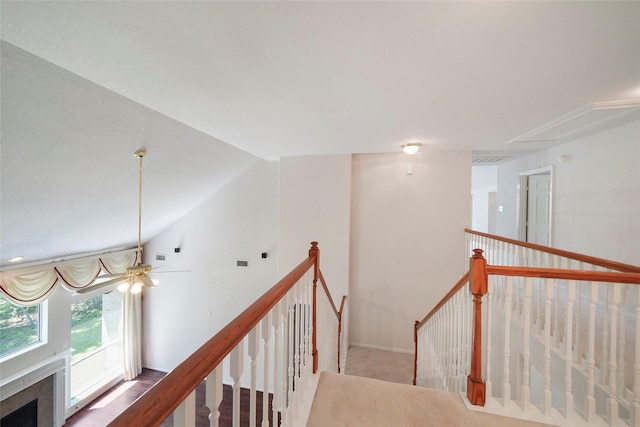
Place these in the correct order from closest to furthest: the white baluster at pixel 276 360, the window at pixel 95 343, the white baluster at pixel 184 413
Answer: the white baluster at pixel 184 413
the white baluster at pixel 276 360
the window at pixel 95 343

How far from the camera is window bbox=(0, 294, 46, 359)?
376 cm

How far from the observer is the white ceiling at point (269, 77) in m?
1.21

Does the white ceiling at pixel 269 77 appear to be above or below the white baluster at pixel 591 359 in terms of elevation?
above

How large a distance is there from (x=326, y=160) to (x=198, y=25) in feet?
10.2

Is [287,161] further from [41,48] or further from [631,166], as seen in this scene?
[631,166]

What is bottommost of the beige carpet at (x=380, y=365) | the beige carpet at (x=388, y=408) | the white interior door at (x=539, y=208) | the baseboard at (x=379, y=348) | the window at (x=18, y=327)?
the beige carpet at (x=380, y=365)

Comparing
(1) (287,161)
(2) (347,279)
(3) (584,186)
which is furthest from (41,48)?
(3) (584,186)

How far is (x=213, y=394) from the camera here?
716 millimetres

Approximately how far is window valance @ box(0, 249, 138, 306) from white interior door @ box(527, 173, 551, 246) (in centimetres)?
765

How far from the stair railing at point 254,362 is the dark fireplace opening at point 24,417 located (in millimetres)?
5295

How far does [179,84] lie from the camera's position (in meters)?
1.83

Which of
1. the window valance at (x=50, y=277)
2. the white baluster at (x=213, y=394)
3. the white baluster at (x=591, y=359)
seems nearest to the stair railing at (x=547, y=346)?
the white baluster at (x=591, y=359)

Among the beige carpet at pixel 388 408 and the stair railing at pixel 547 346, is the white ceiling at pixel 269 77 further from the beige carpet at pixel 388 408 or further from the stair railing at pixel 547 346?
the beige carpet at pixel 388 408

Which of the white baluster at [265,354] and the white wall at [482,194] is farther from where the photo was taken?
the white wall at [482,194]
